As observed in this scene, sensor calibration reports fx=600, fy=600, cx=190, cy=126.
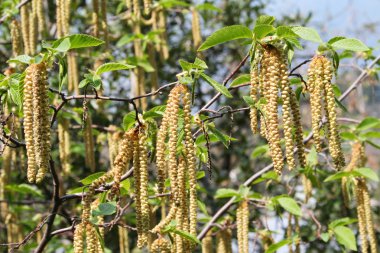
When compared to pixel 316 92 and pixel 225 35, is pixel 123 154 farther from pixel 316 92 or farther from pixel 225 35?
pixel 316 92

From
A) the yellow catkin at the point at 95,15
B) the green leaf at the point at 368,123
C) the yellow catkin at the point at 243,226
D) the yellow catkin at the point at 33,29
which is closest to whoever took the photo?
the yellow catkin at the point at 243,226

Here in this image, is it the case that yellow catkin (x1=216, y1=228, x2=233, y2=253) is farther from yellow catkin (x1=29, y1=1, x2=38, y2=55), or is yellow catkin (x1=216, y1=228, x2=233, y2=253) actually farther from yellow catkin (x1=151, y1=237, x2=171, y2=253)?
yellow catkin (x1=29, y1=1, x2=38, y2=55)

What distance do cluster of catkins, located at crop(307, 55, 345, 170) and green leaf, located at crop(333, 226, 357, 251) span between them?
1.43 m

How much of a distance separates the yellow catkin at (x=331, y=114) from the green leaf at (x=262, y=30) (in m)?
0.24

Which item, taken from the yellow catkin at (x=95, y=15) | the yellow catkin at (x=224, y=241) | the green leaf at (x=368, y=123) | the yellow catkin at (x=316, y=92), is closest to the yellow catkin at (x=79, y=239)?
the yellow catkin at (x=316, y=92)

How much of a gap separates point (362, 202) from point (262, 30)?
1.86 m

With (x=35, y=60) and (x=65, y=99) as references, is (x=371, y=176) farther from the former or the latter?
(x=35, y=60)

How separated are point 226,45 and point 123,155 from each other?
5.17 m

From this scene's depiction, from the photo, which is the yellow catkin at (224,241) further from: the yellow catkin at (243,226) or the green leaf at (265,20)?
the green leaf at (265,20)

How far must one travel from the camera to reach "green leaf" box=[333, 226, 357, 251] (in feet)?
11.6

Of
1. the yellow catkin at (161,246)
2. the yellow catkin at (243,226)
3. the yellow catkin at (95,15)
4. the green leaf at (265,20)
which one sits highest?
the yellow catkin at (95,15)

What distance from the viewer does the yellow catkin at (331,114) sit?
2.20 m

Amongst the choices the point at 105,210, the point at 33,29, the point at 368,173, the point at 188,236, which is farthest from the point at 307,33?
the point at 33,29

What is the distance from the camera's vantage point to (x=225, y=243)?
12.0 ft
